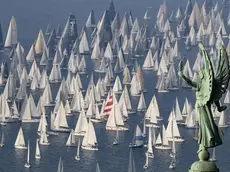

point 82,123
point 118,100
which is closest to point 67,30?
point 118,100

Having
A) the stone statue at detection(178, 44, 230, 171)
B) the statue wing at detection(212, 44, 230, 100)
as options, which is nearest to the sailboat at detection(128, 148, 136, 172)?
the statue wing at detection(212, 44, 230, 100)

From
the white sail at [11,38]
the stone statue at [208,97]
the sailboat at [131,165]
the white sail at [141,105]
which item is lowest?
the sailboat at [131,165]

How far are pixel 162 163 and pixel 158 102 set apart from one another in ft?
A: 89.5

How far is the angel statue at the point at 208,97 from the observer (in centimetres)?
1214

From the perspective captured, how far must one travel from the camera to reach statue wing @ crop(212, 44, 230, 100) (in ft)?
40.2

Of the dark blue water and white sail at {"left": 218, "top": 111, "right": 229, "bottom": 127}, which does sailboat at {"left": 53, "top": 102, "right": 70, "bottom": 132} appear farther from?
white sail at {"left": 218, "top": 111, "right": 229, "bottom": 127}

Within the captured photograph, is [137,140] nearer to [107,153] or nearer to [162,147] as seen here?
[162,147]

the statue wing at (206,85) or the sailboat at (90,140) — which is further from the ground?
the statue wing at (206,85)

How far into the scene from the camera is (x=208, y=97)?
12227 mm

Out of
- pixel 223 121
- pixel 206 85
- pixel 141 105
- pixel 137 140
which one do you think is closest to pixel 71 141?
pixel 137 140

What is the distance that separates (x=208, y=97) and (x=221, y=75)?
1.42 ft

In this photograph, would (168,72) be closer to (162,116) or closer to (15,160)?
(162,116)

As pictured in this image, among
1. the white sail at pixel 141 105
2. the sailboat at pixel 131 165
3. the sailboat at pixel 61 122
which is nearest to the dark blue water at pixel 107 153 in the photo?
the sailboat at pixel 131 165

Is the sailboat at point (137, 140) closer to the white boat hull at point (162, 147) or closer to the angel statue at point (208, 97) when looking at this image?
the white boat hull at point (162, 147)
